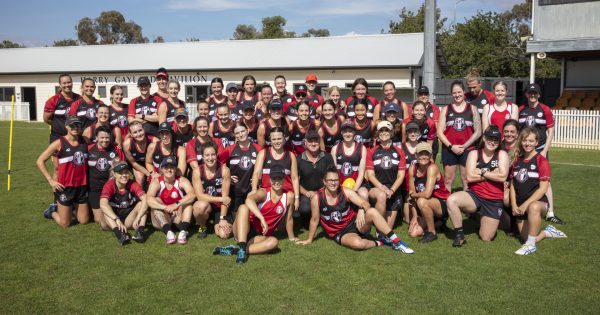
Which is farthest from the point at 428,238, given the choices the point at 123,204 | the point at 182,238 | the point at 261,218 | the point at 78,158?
the point at 78,158

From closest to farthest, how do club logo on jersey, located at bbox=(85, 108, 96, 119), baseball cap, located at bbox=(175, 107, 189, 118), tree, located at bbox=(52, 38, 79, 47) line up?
baseball cap, located at bbox=(175, 107, 189, 118)
club logo on jersey, located at bbox=(85, 108, 96, 119)
tree, located at bbox=(52, 38, 79, 47)

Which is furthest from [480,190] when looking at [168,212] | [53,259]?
[53,259]

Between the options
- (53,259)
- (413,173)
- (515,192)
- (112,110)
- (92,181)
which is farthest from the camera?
(112,110)

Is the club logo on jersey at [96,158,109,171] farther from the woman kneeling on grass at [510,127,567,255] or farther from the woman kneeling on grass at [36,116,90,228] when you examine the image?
the woman kneeling on grass at [510,127,567,255]

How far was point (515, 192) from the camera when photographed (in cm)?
598

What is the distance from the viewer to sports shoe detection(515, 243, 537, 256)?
18.1ft

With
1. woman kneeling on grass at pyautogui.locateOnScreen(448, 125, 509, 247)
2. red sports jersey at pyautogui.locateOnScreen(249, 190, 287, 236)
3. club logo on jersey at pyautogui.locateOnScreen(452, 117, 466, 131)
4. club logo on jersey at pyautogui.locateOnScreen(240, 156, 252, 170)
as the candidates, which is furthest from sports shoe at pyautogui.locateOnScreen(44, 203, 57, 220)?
club logo on jersey at pyautogui.locateOnScreen(452, 117, 466, 131)

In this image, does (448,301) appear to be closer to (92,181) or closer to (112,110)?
(92,181)

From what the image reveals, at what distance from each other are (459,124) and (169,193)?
3.93 metres

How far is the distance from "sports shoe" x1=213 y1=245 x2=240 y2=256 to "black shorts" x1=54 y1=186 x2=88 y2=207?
2.41m

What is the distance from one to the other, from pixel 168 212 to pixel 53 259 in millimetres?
1367

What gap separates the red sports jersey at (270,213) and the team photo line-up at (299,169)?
1 cm

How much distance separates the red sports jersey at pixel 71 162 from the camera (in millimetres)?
6668

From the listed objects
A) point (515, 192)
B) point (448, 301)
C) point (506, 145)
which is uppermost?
point (506, 145)
